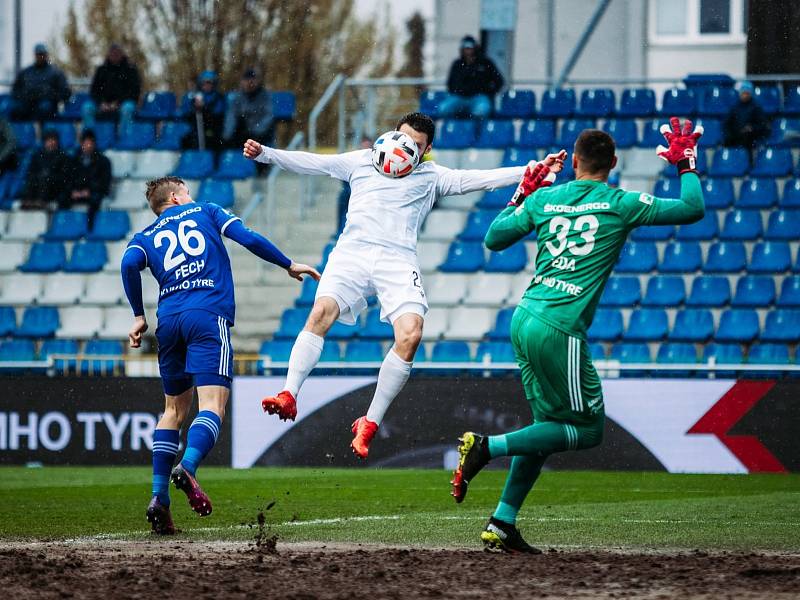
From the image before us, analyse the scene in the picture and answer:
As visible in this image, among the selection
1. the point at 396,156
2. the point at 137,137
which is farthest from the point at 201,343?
the point at 137,137

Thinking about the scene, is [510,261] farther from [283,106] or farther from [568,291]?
[568,291]

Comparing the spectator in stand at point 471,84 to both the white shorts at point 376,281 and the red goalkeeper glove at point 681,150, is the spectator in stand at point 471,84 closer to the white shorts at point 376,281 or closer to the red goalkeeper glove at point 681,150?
the white shorts at point 376,281

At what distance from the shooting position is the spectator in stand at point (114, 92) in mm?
21062

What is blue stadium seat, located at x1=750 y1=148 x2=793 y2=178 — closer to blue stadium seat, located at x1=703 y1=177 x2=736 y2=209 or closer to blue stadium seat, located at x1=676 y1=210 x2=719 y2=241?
blue stadium seat, located at x1=703 y1=177 x2=736 y2=209

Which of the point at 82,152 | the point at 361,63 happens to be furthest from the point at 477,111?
the point at 361,63

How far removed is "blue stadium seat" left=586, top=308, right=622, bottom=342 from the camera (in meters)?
16.4

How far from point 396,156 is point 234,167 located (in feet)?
38.0

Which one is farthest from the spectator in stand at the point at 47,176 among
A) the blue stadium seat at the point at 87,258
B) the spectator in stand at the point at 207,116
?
the spectator in stand at the point at 207,116

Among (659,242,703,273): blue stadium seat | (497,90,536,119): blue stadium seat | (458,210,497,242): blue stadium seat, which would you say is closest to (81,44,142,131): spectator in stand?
(497,90,536,119): blue stadium seat

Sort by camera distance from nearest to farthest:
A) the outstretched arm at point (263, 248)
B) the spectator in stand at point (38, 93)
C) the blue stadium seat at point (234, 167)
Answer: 1. the outstretched arm at point (263, 248)
2. the blue stadium seat at point (234, 167)
3. the spectator in stand at point (38, 93)

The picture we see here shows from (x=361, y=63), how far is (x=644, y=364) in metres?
24.8

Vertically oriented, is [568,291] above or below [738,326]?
above

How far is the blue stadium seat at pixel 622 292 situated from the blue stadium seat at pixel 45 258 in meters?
7.68

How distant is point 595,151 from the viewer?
7383 millimetres
